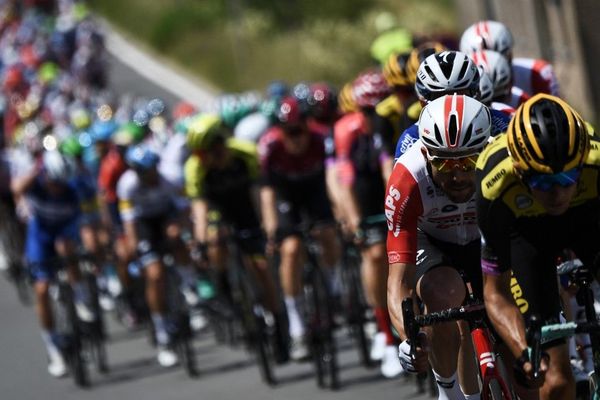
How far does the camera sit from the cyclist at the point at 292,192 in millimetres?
11875

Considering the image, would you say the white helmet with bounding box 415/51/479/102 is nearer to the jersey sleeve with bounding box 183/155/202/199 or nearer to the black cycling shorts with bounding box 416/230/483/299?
the black cycling shorts with bounding box 416/230/483/299

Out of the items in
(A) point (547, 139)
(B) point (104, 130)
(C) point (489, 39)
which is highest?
(B) point (104, 130)

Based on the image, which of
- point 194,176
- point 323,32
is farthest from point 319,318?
point 323,32

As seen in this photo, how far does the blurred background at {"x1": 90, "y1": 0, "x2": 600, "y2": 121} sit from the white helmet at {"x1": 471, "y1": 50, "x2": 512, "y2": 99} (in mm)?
5604

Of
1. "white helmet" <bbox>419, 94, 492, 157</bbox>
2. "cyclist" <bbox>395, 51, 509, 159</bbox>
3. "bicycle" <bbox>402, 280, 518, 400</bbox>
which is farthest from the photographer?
"cyclist" <bbox>395, 51, 509, 159</bbox>

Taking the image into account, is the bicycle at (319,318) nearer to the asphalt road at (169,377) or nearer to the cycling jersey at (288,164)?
the asphalt road at (169,377)

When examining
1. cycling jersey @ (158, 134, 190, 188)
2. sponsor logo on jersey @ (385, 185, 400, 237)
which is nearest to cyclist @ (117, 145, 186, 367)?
cycling jersey @ (158, 134, 190, 188)

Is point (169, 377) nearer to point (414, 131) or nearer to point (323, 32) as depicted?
point (414, 131)

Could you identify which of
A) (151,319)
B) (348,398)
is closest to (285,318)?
(348,398)

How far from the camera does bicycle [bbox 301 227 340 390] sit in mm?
11883

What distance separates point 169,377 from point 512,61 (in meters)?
4.85

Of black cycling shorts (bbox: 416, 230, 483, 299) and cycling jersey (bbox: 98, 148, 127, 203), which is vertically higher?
cycling jersey (bbox: 98, 148, 127, 203)

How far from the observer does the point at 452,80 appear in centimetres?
830

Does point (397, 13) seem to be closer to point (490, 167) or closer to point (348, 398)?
point (348, 398)
